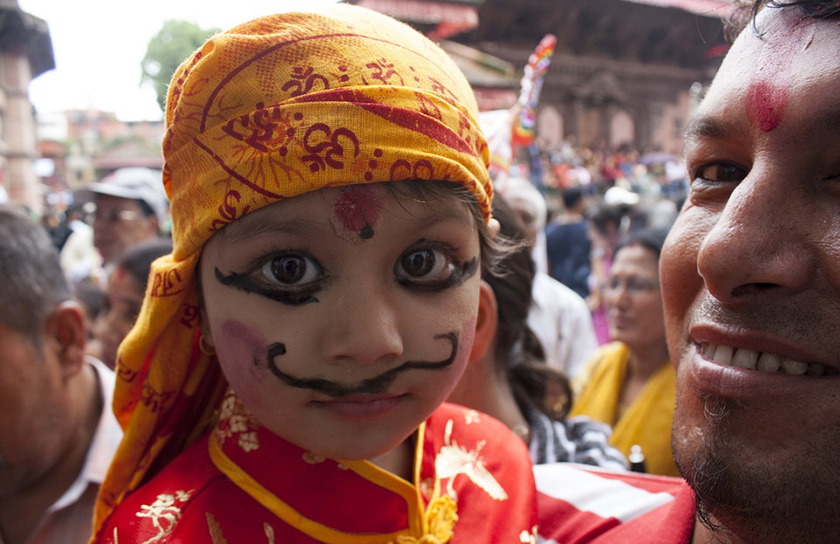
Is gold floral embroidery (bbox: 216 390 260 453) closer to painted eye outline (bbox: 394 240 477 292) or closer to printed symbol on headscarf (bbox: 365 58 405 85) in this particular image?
painted eye outline (bbox: 394 240 477 292)

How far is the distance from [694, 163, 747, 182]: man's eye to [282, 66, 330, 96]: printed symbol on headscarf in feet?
2.35

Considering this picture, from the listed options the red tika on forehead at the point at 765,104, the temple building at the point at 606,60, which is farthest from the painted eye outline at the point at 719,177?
the temple building at the point at 606,60

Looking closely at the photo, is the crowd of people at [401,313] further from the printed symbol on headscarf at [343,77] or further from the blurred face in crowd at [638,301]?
the blurred face in crowd at [638,301]

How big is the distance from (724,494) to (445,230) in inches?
25.1

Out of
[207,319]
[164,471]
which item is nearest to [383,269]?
[207,319]

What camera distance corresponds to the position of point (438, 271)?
4.19ft

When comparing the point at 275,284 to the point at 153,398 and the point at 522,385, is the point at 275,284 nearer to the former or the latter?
the point at 153,398

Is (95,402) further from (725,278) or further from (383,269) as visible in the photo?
(725,278)

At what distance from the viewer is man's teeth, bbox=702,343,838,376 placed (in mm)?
997

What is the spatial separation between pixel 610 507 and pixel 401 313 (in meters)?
0.75

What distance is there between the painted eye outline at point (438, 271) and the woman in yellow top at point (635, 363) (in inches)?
89.9

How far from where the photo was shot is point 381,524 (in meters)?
1.34

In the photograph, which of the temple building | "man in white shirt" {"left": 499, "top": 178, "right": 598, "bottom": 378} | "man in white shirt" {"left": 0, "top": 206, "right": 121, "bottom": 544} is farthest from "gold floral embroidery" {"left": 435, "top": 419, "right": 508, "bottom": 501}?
the temple building

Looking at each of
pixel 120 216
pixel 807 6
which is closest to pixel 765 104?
pixel 807 6
